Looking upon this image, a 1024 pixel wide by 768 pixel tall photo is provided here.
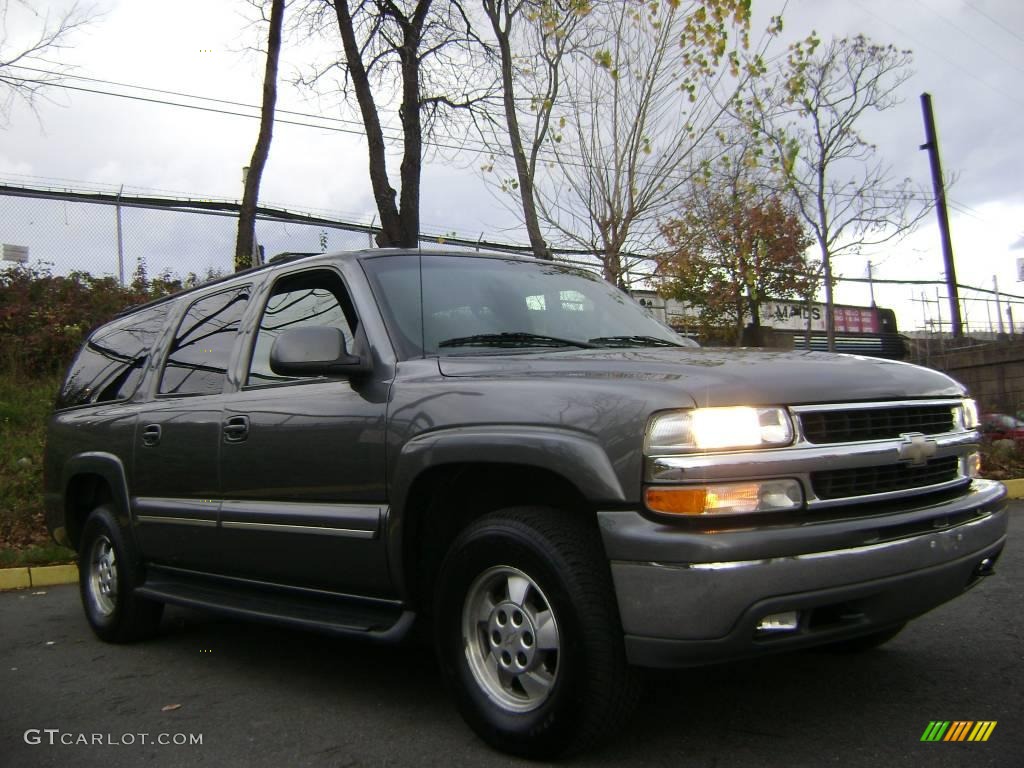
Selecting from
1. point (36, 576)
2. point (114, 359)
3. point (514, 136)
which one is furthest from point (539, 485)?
point (514, 136)

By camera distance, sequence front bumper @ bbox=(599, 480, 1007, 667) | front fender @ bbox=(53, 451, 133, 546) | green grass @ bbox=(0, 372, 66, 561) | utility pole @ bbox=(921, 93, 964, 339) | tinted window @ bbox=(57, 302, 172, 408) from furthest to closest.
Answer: utility pole @ bbox=(921, 93, 964, 339), green grass @ bbox=(0, 372, 66, 561), tinted window @ bbox=(57, 302, 172, 408), front fender @ bbox=(53, 451, 133, 546), front bumper @ bbox=(599, 480, 1007, 667)

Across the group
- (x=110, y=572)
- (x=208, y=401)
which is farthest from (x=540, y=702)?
(x=110, y=572)

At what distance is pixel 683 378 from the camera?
2900mm

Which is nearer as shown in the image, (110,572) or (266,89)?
(110,572)

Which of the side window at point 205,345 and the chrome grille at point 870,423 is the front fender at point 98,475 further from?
the chrome grille at point 870,423

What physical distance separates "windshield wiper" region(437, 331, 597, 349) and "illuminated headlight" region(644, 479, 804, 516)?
1271 millimetres

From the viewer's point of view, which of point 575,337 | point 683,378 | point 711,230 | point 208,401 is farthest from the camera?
point 711,230

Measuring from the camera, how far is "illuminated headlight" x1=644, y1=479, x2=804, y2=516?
8.88 ft

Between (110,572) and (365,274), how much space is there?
2.62 metres

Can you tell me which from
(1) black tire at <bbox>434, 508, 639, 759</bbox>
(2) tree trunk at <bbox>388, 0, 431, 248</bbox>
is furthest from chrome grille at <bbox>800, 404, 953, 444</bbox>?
(2) tree trunk at <bbox>388, 0, 431, 248</bbox>

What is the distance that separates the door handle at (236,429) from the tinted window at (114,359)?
127 centimetres

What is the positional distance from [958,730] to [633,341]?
1.93m

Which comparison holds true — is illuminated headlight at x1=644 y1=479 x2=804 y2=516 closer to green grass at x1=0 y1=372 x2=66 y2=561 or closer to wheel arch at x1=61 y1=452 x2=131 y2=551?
wheel arch at x1=61 y1=452 x2=131 y2=551

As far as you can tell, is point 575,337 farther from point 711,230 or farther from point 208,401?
point 711,230
